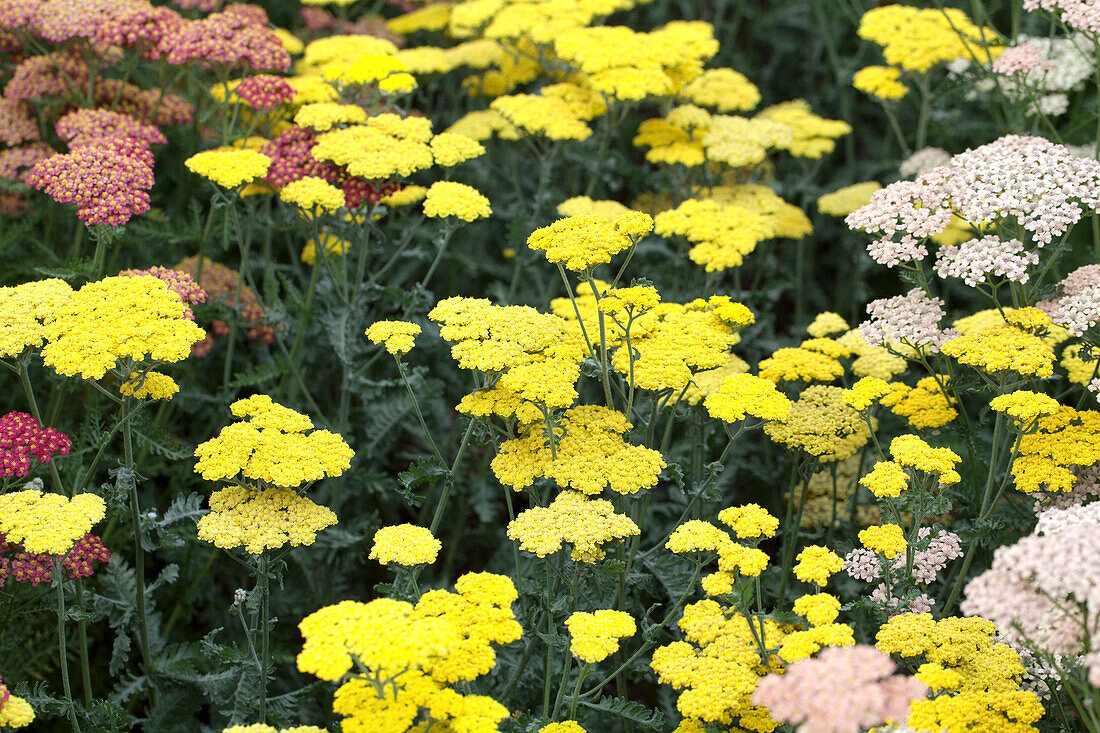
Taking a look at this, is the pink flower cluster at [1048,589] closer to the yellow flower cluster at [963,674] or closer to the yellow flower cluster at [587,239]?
the yellow flower cluster at [963,674]

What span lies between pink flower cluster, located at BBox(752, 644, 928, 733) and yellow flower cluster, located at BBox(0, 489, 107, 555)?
2.48 metres

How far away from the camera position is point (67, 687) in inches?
159

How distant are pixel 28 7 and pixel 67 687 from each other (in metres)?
3.84

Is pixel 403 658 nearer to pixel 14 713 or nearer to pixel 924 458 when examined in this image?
pixel 14 713

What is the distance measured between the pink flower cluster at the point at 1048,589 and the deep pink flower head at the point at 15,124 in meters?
5.41

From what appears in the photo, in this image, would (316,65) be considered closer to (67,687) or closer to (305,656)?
(67,687)

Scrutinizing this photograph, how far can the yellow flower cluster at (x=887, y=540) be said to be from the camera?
3.95 m

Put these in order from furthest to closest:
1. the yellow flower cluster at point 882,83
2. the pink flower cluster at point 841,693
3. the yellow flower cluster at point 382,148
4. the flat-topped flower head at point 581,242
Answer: the yellow flower cluster at point 882,83 < the yellow flower cluster at point 382,148 < the flat-topped flower head at point 581,242 < the pink flower cluster at point 841,693

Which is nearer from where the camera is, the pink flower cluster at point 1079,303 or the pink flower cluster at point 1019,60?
the pink flower cluster at point 1079,303

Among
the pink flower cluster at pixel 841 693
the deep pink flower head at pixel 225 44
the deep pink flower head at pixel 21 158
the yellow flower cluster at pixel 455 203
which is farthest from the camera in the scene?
the deep pink flower head at pixel 225 44

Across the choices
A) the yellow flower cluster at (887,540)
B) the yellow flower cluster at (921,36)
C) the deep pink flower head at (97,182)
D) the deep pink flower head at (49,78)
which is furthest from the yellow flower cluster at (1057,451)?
the deep pink flower head at (49,78)

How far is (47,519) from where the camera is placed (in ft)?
12.6

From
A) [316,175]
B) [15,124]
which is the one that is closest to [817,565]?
[316,175]

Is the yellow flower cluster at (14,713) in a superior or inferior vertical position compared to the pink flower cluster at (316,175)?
inferior
